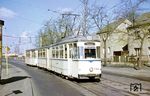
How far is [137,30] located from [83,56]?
24730 mm

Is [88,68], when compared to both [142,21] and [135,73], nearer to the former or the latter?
[135,73]

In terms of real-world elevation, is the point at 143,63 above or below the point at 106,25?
below

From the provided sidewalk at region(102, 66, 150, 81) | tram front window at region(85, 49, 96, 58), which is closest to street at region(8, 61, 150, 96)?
tram front window at region(85, 49, 96, 58)

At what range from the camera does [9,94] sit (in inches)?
655

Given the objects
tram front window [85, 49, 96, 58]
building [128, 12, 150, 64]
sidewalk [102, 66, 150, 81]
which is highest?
building [128, 12, 150, 64]

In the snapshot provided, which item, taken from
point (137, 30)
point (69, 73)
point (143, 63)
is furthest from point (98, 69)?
point (143, 63)

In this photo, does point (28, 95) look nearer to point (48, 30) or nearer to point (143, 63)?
point (143, 63)

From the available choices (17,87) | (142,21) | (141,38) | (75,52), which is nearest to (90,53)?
(75,52)

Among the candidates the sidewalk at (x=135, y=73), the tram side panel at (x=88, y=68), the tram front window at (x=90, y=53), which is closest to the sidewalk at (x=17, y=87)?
the tram side panel at (x=88, y=68)

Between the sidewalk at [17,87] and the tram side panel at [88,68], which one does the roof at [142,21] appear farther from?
the sidewalk at [17,87]

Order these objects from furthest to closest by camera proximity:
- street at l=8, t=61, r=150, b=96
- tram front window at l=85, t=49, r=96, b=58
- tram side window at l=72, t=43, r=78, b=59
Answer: tram side window at l=72, t=43, r=78, b=59 < tram front window at l=85, t=49, r=96, b=58 < street at l=8, t=61, r=150, b=96

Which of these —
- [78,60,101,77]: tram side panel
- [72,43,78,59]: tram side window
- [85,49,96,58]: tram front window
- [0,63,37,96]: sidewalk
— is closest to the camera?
[0,63,37,96]: sidewalk

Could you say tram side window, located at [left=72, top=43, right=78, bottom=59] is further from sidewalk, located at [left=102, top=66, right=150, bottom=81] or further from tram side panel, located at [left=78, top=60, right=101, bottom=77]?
sidewalk, located at [left=102, top=66, right=150, bottom=81]

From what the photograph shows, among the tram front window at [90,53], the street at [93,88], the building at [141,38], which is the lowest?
the street at [93,88]
